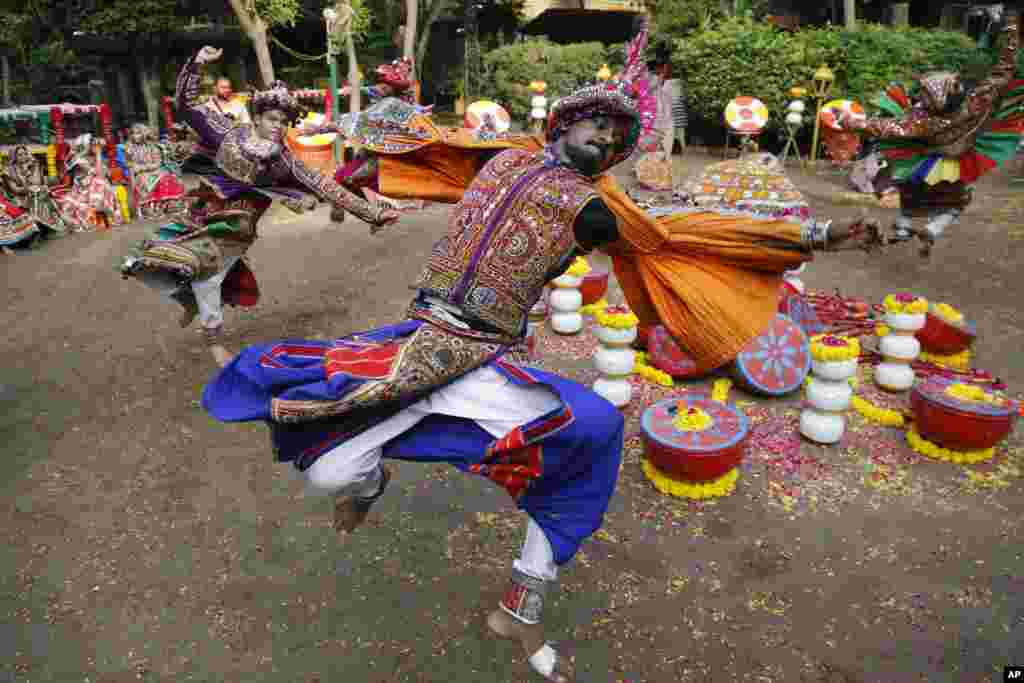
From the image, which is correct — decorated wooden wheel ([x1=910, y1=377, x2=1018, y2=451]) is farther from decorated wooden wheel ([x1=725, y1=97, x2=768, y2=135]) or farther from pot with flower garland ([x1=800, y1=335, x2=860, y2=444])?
decorated wooden wheel ([x1=725, y1=97, x2=768, y2=135])

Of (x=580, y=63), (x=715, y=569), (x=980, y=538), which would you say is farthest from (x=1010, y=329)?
(x=580, y=63)

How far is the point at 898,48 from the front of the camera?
14.3m

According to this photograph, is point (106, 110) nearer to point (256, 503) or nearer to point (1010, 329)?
point (256, 503)

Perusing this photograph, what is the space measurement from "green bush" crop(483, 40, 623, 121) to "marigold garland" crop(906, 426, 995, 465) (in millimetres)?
14804

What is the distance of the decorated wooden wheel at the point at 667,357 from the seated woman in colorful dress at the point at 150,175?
26.4 ft

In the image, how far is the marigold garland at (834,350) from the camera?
465cm

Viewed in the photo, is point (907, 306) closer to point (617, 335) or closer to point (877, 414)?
point (877, 414)

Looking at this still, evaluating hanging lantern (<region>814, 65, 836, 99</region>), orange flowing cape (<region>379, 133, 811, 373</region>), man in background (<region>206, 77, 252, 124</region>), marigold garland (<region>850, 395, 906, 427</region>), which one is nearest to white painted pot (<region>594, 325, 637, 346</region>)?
marigold garland (<region>850, 395, 906, 427</region>)

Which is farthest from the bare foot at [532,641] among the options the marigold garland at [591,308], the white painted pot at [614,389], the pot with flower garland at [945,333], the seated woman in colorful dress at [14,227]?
the seated woman in colorful dress at [14,227]

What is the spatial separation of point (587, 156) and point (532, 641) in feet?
5.92

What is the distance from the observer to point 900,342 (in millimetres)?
5379

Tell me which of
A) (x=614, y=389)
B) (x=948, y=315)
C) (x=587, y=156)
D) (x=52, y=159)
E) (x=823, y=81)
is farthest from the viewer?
(x=823, y=81)

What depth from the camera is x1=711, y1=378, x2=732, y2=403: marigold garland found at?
539 centimetres

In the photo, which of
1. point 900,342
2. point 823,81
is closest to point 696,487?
point 900,342
